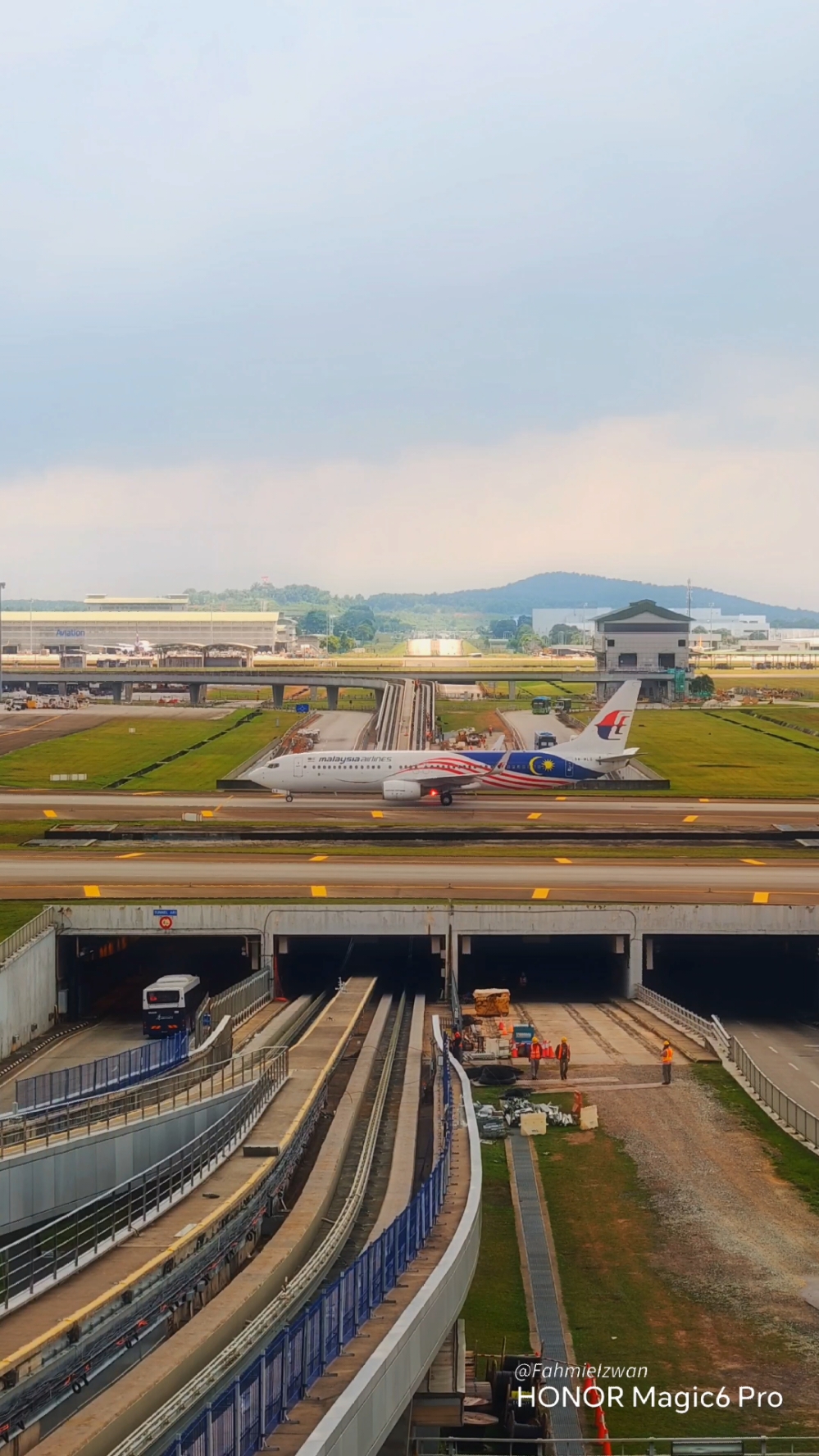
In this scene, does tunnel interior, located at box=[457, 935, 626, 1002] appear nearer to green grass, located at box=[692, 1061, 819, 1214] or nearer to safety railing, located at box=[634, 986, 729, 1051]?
safety railing, located at box=[634, 986, 729, 1051]

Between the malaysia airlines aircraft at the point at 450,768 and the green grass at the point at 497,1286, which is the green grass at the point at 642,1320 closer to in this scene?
the green grass at the point at 497,1286

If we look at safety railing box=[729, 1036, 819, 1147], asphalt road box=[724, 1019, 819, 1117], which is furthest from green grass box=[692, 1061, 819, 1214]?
asphalt road box=[724, 1019, 819, 1117]

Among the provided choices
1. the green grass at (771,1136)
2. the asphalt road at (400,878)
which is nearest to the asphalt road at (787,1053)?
the green grass at (771,1136)

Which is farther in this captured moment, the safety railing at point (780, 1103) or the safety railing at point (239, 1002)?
the safety railing at point (239, 1002)

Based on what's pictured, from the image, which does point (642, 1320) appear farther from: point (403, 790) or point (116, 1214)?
point (403, 790)

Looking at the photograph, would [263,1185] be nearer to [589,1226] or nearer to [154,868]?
[589,1226]

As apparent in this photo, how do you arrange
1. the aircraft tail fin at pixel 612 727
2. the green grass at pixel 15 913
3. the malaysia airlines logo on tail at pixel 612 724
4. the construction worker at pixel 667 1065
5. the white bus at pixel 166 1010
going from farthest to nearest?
the malaysia airlines logo on tail at pixel 612 724 → the aircraft tail fin at pixel 612 727 → the green grass at pixel 15 913 → the white bus at pixel 166 1010 → the construction worker at pixel 667 1065
